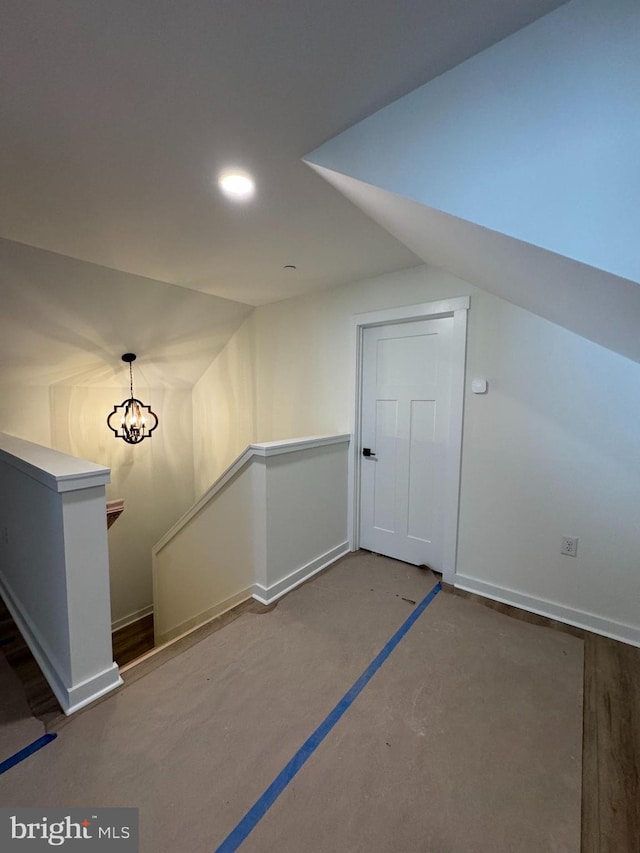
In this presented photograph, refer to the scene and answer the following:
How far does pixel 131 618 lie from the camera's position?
4.34 meters

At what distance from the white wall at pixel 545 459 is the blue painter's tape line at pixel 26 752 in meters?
2.33

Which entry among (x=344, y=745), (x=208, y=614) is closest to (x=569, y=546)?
(x=344, y=745)

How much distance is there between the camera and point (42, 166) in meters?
1.47

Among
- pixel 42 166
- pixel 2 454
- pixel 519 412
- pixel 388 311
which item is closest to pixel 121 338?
pixel 2 454

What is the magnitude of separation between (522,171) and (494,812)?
6.60 feet

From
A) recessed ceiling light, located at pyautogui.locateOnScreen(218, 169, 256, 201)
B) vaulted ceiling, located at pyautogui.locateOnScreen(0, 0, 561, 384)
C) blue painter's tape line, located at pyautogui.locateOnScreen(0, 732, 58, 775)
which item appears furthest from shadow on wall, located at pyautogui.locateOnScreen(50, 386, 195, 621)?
recessed ceiling light, located at pyautogui.locateOnScreen(218, 169, 256, 201)

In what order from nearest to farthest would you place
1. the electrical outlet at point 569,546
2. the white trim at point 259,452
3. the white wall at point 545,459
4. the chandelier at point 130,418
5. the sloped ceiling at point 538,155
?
the sloped ceiling at point 538,155 → the white wall at point 545,459 → the electrical outlet at point 569,546 → the white trim at point 259,452 → the chandelier at point 130,418

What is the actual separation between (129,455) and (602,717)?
14.6ft

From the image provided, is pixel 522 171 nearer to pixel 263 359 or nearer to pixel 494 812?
pixel 494 812

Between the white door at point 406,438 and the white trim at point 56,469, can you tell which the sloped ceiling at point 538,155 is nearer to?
the white door at point 406,438

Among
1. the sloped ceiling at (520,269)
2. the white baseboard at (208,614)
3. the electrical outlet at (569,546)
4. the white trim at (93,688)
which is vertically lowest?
the white baseboard at (208,614)

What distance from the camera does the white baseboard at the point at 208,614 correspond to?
2391mm

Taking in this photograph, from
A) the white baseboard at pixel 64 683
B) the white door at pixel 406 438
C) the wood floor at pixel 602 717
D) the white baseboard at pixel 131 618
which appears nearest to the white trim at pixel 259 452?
the white door at pixel 406 438

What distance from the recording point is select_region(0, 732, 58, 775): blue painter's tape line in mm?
1284
